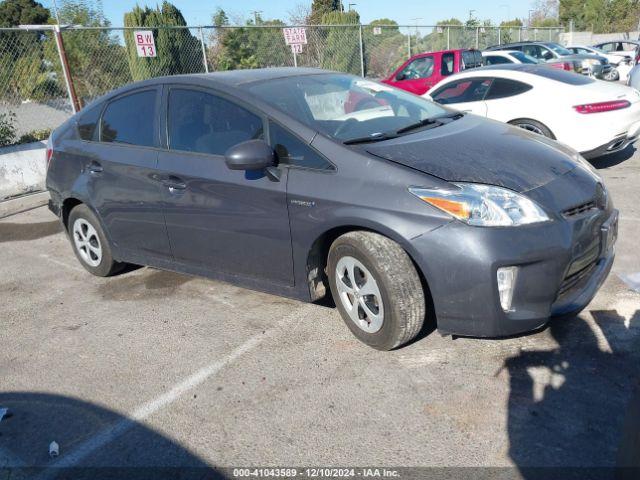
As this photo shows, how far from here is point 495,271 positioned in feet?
9.21

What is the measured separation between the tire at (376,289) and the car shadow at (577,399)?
628 mm

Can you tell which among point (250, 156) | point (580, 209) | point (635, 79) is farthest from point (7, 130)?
point (635, 79)

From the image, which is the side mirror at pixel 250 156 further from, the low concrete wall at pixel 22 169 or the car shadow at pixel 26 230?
the low concrete wall at pixel 22 169

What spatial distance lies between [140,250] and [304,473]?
2.62 meters

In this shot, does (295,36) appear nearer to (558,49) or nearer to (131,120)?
(558,49)

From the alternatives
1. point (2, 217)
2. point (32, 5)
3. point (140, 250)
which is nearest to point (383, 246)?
point (140, 250)

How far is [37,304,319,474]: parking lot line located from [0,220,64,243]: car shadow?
4242mm

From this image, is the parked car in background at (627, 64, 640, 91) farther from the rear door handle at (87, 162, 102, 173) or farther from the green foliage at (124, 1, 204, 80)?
the rear door handle at (87, 162, 102, 173)

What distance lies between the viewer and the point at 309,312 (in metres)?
4.02

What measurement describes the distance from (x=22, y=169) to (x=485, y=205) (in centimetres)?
814

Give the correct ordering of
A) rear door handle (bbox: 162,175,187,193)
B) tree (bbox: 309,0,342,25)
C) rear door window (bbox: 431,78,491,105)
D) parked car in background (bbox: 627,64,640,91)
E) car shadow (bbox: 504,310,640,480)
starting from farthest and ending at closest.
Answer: tree (bbox: 309,0,342,25) < parked car in background (bbox: 627,64,640,91) < rear door window (bbox: 431,78,491,105) < rear door handle (bbox: 162,175,187,193) < car shadow (bbox: 504,310,640,480)

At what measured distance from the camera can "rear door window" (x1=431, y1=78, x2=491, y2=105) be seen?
7777 millimetres

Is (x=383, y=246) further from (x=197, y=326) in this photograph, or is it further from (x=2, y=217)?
(x=2, y=217)

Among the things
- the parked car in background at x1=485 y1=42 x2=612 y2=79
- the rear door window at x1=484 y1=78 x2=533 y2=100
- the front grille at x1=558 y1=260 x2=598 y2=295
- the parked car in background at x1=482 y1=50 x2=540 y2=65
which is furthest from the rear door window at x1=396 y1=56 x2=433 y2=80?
the front grille at x1=558 y1=260 x2=598 y2=295
